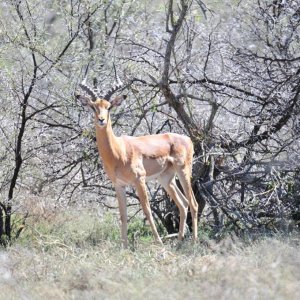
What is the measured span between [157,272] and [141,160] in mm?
3566

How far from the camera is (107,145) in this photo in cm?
1080

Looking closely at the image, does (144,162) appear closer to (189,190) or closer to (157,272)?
(189,190)

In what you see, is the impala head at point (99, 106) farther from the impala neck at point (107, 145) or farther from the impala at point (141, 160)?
the impala neck at point (107, 145)

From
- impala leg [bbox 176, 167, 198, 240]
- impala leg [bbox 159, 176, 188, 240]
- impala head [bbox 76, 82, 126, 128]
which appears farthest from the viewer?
impala leg [bbox 159, 176, 188, 240]

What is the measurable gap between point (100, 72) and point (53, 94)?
860mm

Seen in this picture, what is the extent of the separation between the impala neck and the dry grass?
4.18 feet

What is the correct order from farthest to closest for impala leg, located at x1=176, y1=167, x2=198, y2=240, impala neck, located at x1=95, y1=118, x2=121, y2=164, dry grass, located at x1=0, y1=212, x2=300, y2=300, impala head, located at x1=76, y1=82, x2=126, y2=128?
impala leg, located at x1=176, y1=167, x2=198, y2=240, impala neck, located at x1=95, y1=118, x2=121, y2=164, impala head, located at x1=76, y1=82, x2=126, y2=128, dry grass, located at x1=0, y1=212, x2=300, y2=300

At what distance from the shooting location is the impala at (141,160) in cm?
1079

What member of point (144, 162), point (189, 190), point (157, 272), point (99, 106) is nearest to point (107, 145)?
point (99, 106)

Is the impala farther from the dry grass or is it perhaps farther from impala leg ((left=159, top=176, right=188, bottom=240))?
the dry grass

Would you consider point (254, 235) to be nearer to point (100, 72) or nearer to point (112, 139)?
point (112, 139)

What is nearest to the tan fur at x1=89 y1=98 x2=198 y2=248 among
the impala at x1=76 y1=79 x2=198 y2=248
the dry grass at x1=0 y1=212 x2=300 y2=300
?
the impala at x1=76 y1=79 x2=198 y2=248

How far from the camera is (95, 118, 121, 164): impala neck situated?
35.4 feet

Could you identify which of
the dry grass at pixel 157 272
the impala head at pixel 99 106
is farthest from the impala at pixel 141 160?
the dry grass at pixel 157 272
